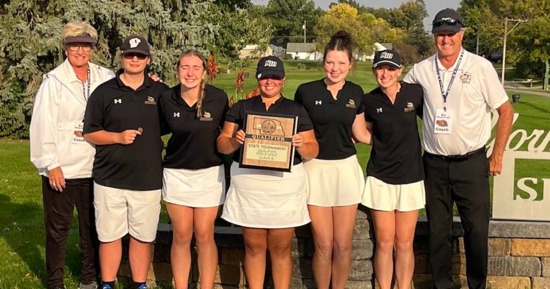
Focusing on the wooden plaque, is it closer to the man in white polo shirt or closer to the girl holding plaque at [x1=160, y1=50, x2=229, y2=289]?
the girl holding plaque at [x1=160, y1=50, x2=229, y2=289]

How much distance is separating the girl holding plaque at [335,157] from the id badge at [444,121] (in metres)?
0.49

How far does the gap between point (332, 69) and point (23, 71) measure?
15.3 m

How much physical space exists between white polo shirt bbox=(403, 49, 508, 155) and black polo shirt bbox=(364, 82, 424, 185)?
138 millimetres

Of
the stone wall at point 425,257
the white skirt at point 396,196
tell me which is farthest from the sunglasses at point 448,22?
the stone wall at point 425,257

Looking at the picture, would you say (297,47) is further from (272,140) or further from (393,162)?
(272,140)

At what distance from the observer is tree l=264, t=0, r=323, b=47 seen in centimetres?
11909

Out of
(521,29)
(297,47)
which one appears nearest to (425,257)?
(521,29)

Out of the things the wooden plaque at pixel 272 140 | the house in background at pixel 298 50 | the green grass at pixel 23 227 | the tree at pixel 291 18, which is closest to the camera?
the wooden plaque at pixel 272 140

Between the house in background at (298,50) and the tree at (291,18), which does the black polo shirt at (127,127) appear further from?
the tree at (291,18)

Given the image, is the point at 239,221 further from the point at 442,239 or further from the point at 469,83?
the point at 469,83

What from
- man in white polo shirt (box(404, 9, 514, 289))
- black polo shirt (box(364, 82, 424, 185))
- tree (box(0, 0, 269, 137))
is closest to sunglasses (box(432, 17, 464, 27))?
man in white polo shirt (box(404, 9, 514, 289))

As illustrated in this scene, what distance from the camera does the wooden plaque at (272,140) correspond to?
4.30 metres

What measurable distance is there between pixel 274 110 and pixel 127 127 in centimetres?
102

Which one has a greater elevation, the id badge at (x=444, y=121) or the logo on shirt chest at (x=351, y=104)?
the logo on shirt chest at (x=351, y=104)
